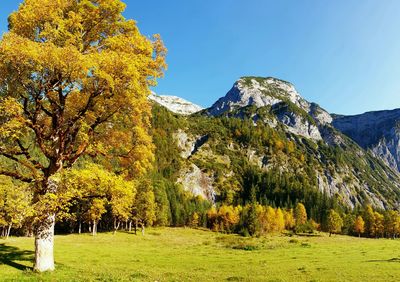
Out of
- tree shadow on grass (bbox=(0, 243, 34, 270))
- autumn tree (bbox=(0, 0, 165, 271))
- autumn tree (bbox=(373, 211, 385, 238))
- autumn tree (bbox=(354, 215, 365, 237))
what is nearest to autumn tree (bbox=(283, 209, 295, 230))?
autumn tree (bbox=(354, 215, 365, 237))

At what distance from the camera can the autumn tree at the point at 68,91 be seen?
63.8 ft

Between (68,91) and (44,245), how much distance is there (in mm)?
9859

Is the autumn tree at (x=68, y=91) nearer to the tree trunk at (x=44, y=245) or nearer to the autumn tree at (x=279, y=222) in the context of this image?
the tree trunk at (x=44, y=245)

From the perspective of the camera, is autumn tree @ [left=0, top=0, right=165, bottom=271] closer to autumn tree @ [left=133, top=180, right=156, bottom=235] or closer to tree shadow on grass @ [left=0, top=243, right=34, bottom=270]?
tree shadow on grass @ [left=0, top=243, right=34, bottom=270]

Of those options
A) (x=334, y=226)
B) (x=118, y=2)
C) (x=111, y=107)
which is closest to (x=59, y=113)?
(x=111, y=107)

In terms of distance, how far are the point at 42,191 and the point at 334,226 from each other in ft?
519

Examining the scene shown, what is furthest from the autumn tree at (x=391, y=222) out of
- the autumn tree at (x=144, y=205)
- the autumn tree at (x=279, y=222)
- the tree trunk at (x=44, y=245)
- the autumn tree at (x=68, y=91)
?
the tree trunk at (x=44, y=245)

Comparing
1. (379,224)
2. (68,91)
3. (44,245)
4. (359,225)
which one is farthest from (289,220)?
(68,91)

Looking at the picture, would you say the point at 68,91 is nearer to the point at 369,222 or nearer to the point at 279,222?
the point at 279,222

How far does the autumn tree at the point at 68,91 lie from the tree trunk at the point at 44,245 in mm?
58

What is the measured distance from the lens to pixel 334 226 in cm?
15700

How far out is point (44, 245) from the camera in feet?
70.3

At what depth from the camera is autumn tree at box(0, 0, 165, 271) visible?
1944 cm

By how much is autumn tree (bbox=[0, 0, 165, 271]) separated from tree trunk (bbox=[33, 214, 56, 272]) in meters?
0.06
